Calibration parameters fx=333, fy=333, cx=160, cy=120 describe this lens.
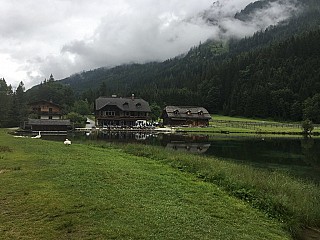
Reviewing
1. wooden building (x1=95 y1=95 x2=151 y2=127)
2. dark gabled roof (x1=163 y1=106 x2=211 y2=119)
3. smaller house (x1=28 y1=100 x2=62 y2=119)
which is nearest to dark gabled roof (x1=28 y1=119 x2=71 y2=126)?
wooden building (x1=95 y1=95 x2=151 y2=127)

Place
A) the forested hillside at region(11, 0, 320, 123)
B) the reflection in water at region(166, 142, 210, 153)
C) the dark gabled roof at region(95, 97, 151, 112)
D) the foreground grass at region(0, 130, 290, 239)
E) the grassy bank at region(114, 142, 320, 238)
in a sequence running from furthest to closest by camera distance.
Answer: the forested hillside at region(11, 0, 320, 123) → the dark gabled roof at region(95, 97, 151, 112) → the reflection in water at region(166, 142, 210, 153) → the grassy bank at region(114, 142, 320, 238) → the foreground grass at region(0, 130, 290, 239)

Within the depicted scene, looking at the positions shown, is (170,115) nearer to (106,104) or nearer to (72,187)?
(106,104)

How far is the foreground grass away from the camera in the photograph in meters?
8.68

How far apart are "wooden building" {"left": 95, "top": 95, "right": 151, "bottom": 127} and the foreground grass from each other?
74.9 meters

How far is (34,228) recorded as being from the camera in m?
8.68

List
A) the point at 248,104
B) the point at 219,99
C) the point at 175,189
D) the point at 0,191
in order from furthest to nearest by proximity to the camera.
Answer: the point at 219,99 < the point at 248,104 < the point at 175,189 < the point at 0,191

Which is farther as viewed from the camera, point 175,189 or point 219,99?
point 219,99

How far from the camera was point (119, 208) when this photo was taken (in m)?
10.4

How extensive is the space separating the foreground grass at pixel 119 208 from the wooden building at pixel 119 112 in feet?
246

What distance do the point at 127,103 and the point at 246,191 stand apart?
265 feet

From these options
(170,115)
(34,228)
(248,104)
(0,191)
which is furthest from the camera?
(248,104)

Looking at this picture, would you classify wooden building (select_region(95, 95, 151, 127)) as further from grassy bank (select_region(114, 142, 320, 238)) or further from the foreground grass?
the foreground grass

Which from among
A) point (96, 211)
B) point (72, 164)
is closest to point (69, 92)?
point (72, 164)

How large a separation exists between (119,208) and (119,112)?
82.5 m
